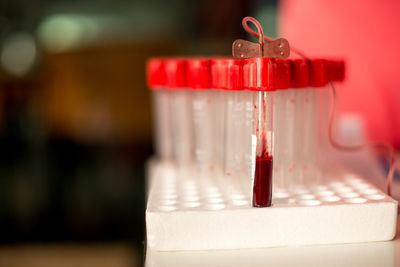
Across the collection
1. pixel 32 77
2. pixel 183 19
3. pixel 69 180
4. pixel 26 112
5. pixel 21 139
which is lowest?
pixel 69 180

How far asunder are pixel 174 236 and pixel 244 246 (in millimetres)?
130

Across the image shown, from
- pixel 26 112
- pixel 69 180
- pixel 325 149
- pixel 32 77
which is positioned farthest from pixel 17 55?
pixel 325 149

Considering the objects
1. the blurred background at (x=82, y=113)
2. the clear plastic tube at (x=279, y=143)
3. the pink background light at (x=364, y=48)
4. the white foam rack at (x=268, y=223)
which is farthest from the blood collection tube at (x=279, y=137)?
the blurred background at (x=82, y=113)

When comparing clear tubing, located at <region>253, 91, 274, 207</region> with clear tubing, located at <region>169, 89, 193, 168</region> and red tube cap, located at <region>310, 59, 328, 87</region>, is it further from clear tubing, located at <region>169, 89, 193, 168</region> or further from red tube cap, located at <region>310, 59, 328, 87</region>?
clear tubing, located at <region>169, 89, 193, 168</region>

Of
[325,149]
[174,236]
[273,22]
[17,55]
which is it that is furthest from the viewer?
[17,55]

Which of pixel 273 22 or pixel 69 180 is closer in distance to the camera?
pixel 273 22

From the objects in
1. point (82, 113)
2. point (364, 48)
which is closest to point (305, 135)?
point (364, 48)

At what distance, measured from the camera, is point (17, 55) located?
118 inches

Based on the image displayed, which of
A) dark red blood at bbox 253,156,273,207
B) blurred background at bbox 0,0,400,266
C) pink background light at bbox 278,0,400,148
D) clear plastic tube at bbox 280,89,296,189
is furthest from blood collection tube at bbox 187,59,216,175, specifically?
blurred background at bbox 0,0,400,266

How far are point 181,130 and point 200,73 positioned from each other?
0.25 m

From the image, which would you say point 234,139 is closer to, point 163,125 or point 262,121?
point 262,121

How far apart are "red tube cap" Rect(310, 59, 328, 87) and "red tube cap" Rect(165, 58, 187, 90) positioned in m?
0.31

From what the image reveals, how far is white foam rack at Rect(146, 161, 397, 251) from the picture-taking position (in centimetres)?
79

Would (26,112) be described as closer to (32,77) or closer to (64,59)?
(32,77)
